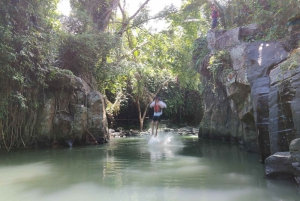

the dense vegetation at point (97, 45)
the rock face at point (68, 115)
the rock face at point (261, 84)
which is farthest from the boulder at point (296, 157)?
the rock face at point (68, 115)

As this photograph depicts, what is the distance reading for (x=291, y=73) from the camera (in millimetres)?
4691

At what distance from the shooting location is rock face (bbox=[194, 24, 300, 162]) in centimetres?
465

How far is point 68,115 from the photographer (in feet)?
33.6

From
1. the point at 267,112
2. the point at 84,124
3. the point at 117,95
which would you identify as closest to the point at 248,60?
the point at 267,112

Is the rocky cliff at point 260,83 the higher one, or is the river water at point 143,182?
the rocky cliff at point 260,83

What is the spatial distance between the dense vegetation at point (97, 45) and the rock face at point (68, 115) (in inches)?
13.5

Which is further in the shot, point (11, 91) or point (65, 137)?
point (65, 137)

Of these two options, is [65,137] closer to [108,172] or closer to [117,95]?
[108,172]

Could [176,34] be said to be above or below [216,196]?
above

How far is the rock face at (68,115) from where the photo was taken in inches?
379

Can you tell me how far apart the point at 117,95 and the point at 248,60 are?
11.5m

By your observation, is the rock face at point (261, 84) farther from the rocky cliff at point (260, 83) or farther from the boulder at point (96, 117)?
the boulder at point (96, 117)

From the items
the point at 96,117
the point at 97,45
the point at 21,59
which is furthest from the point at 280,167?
the point at 97,45

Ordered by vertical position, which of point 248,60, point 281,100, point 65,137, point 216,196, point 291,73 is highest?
point 248,60
